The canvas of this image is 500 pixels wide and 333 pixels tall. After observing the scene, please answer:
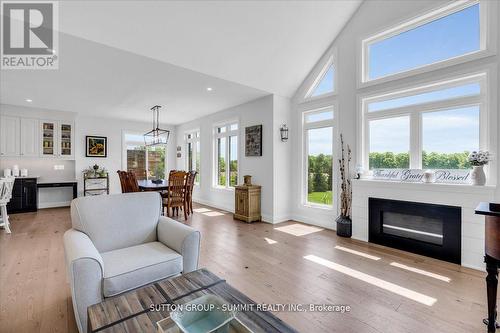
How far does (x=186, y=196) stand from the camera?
5.54m

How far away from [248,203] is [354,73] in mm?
3225

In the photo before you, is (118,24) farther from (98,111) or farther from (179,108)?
Result: (98,111)

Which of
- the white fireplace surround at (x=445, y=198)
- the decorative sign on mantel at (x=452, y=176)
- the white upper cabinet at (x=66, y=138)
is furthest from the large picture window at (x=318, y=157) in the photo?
the white upper cabinet at (x=66, y=138)

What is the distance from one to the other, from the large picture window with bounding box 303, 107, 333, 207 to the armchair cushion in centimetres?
348

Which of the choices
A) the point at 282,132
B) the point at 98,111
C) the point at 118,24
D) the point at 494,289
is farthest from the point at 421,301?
the point at 98,111

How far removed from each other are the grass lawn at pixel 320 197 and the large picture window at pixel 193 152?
4.07 metres

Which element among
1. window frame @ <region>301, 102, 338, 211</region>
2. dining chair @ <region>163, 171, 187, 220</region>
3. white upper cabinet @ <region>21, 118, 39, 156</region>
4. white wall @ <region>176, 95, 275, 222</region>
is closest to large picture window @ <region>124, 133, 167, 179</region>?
white wall @ <region>176, 95, 275, 222</region>

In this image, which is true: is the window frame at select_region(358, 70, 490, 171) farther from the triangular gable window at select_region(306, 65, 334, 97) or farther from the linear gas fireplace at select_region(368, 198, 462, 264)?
the triangular gable window at select_region(306, 65, 334, 97)

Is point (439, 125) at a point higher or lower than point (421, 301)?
higher

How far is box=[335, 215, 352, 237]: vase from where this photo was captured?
4.05 m

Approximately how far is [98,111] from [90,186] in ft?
7.60

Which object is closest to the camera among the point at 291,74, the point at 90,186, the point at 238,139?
the point at 291,74

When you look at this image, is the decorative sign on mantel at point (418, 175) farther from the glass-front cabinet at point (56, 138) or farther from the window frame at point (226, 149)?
the glass-front cabinet at point (56, 138)

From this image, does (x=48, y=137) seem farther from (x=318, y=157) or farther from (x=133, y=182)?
(x=318, y=157)
